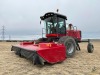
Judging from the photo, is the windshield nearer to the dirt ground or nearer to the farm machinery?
the farm machinery

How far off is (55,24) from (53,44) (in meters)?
3.10

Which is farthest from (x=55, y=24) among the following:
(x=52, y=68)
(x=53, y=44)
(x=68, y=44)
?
(x=52, y=68)

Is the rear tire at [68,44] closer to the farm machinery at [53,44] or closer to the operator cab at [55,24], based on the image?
the farm machinery at [53,44]

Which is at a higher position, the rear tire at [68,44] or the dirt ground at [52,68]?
the rear tire at [68,44]

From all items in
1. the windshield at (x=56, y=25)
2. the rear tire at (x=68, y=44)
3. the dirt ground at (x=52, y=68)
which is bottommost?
the dirt ground at (x=52, y=68)

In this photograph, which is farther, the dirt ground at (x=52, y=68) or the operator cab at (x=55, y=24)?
the operator cab at (x=55, y=24)

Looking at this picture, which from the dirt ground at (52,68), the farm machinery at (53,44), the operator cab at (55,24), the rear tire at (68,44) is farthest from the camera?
the operator cab at (55,24)

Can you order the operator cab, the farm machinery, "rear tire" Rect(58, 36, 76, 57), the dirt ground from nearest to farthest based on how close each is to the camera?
the dirt ground → the farm machinery → "rear tire" Rect(58, 36, 76, 57) → the operator cab

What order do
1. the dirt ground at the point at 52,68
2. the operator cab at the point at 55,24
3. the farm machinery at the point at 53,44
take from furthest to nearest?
the operator cab at the point at 55,24
the farm machinery at the point at 53,44
the dirt ground at the point at 52,68

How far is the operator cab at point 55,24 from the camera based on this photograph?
12.4m

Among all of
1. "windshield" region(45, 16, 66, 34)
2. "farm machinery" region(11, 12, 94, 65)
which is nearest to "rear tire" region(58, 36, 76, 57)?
"farm machinery" region(11, 12, 94, 65)

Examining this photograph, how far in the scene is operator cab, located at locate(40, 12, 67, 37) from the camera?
12.4 metres

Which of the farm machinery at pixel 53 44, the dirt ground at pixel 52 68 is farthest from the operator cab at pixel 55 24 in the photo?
the dirt ground at pixel 52 68

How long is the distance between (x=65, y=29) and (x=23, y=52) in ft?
11.4
